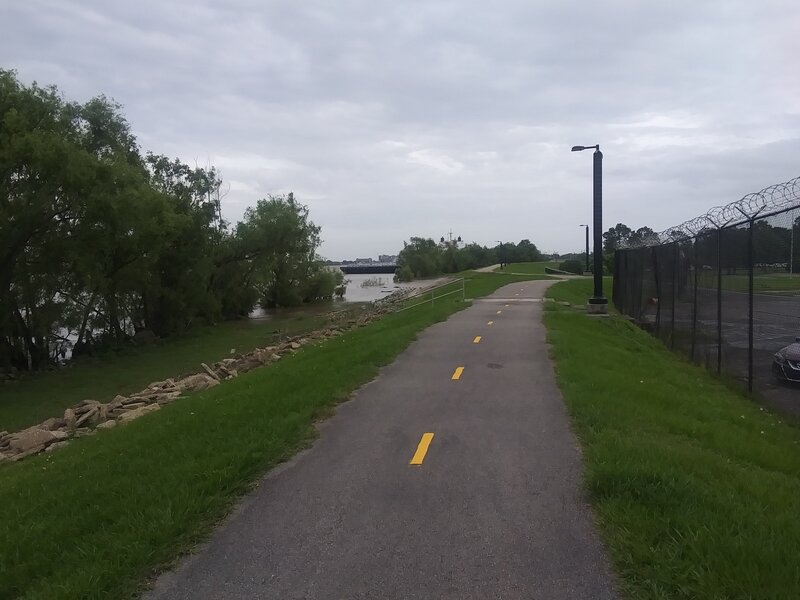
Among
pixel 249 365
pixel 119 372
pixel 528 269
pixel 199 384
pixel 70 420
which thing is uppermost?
pixel 528 269

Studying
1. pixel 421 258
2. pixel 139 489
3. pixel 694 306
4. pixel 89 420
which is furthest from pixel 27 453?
pixel 421 258

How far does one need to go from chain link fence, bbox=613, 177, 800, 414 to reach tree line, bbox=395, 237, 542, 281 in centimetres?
9434

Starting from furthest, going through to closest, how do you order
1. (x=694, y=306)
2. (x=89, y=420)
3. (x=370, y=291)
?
(x=370, y=291) < (x=89, y=420) < (x=694, y=306)

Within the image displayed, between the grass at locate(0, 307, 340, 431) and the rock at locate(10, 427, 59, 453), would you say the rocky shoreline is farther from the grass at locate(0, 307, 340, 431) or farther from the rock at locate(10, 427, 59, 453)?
the grass at locate(0, 307, 340, 431)

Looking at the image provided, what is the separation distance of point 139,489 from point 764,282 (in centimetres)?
884

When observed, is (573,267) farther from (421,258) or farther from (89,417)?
(89,417)

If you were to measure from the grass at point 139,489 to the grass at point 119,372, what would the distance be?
12641 millimetres

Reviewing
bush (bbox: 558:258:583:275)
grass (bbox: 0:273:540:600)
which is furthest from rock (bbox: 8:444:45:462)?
bush (bbox: 558:258:583:275)

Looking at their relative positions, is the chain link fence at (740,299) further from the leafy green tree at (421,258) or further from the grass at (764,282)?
the leafy green tree at (421,258)

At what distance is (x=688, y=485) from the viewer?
5426 millimetres

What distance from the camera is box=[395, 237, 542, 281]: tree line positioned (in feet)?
387

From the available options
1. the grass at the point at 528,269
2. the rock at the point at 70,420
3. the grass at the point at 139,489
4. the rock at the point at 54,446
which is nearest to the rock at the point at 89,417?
the rock at the point at 70,420

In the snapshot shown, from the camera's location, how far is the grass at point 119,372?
2184cm

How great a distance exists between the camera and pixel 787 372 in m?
9.37
